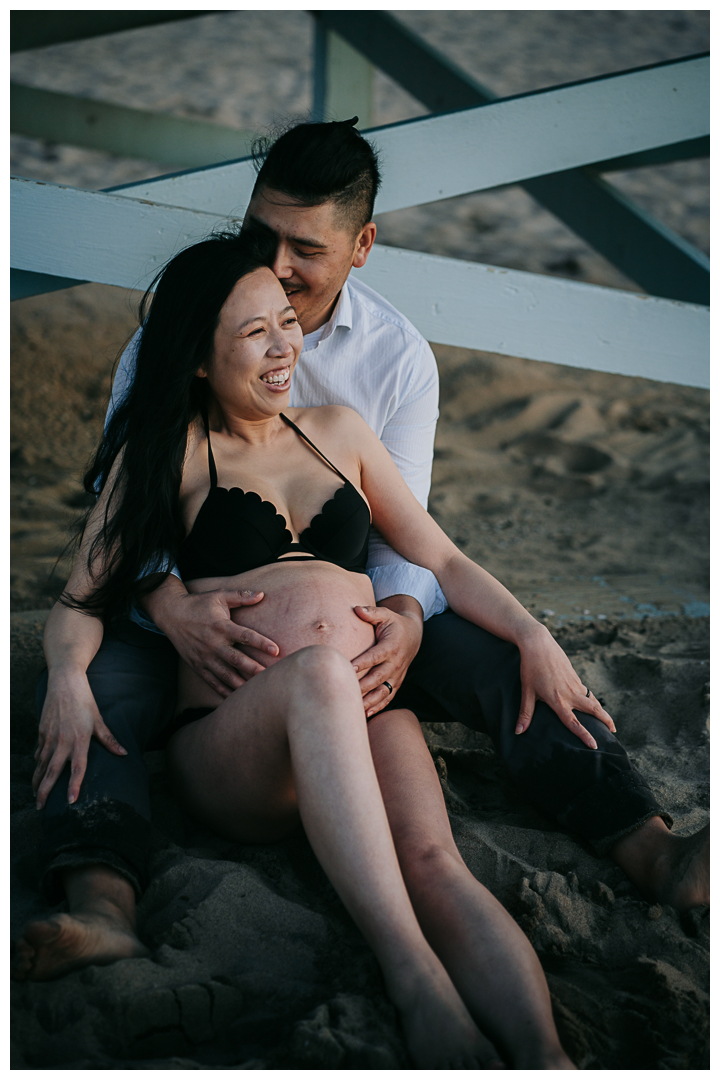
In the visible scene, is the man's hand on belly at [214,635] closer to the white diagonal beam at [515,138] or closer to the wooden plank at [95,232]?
the wooden plank at [95,232]

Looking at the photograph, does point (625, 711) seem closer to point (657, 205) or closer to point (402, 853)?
point (402, 853)

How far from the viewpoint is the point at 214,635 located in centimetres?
197

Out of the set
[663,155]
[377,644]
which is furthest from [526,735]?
[663,155]

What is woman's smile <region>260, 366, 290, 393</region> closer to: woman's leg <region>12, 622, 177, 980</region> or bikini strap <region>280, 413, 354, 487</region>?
bikini strap <region>280, 413, 354, 487</region>

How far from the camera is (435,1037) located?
55.1 inches

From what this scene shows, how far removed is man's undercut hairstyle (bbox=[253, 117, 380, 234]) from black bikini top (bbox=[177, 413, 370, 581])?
0.93m

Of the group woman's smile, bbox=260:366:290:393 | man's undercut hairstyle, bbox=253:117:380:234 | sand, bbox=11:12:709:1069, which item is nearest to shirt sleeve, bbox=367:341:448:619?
man's undercut hairstyle, bbox=253:117:380:234

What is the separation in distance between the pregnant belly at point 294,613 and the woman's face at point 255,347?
18.3 inches

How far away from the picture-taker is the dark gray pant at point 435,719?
1754 mm

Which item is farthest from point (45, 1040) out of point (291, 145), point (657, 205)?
point (657, 205)

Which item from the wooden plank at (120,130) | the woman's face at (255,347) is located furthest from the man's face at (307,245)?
the wooden plank at (120,130)

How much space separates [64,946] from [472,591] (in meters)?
1.32

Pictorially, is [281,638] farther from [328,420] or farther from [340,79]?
[340,79]

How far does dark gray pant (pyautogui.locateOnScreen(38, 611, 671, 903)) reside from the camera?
1754 mm
